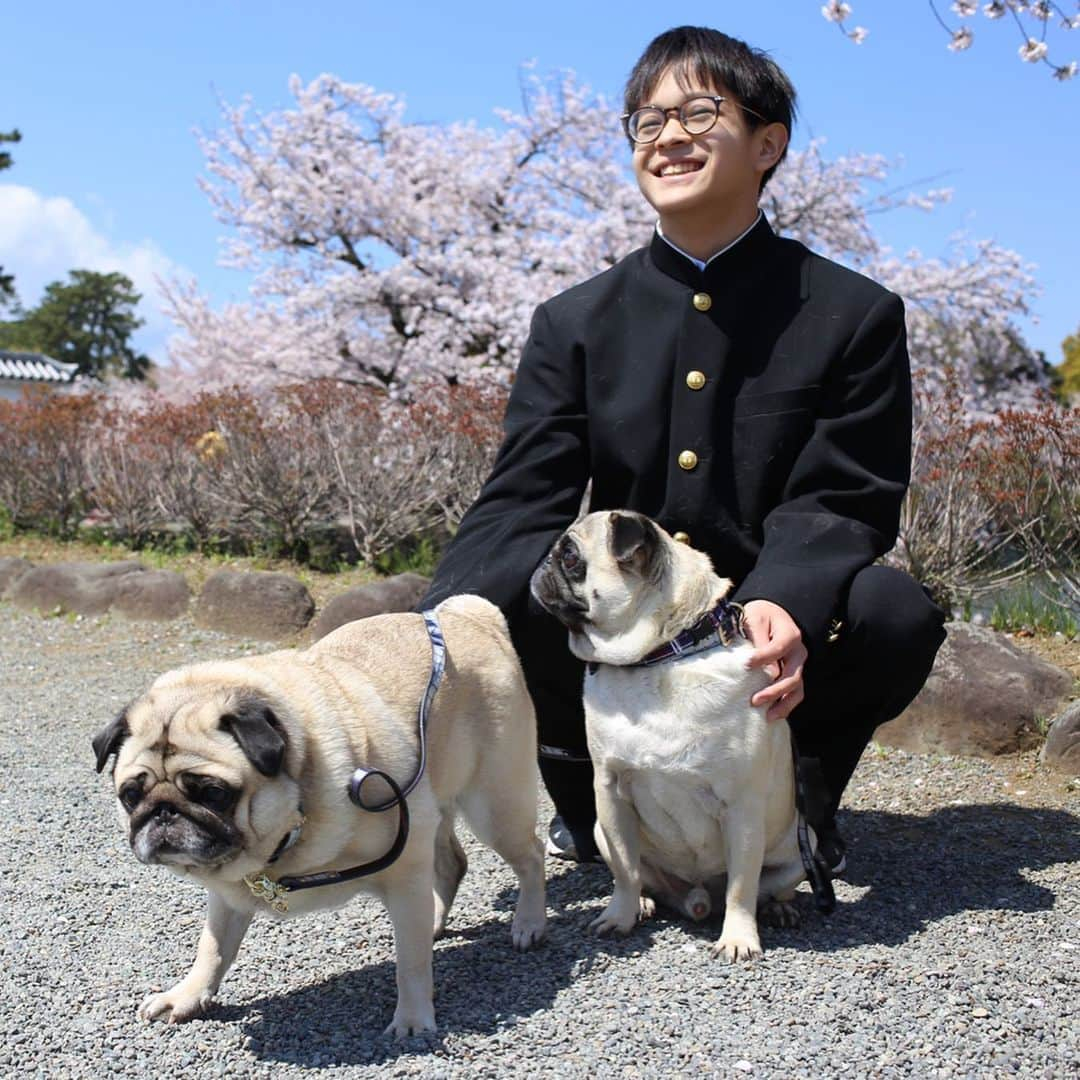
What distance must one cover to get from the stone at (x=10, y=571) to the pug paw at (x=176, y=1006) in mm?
7840

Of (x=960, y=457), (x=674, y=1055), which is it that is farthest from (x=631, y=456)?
(x=960, y=457)

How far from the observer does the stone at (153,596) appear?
8.87 meters

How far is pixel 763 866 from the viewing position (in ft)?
11.1

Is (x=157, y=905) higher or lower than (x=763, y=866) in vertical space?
lower

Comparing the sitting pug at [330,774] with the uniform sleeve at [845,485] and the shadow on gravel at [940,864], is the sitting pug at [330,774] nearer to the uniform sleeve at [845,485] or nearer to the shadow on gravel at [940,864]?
the uniform sleeve at [845,485]

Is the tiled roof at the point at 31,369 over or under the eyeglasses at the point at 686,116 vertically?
under

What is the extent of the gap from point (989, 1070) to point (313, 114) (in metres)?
15.5

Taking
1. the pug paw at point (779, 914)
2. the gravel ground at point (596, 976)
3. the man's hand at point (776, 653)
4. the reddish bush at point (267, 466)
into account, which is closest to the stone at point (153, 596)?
the reddish bush at point (267, 466)

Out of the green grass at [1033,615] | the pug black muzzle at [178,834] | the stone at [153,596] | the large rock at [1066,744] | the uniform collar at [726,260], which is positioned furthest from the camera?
the stone at [153,596]

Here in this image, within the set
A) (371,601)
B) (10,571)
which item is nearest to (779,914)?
(371,601)

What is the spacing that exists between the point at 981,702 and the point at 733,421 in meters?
2.30

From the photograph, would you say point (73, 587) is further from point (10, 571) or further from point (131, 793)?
point (131, 793)

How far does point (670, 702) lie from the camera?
304cm

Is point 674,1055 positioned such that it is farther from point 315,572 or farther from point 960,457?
point 315,572
